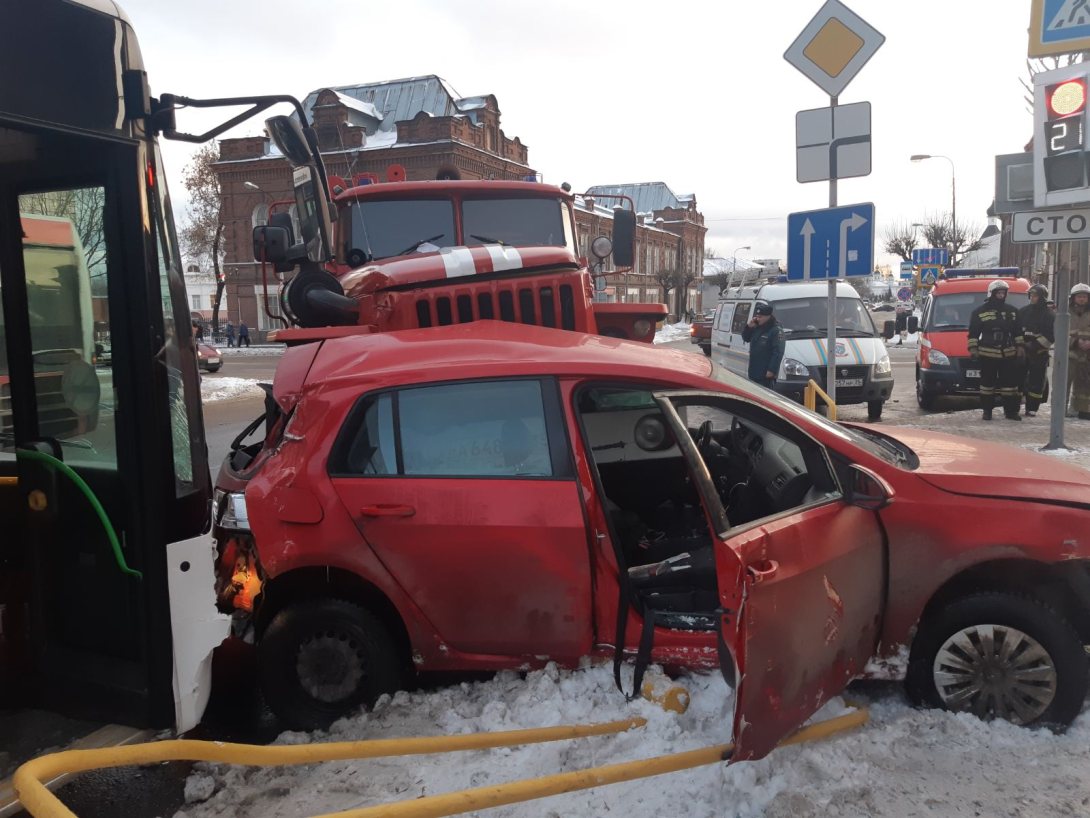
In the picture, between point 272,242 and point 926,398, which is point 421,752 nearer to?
point 272,242

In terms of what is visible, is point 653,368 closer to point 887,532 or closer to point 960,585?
point 887,532

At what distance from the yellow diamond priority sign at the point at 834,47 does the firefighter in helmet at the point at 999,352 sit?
5.84 m

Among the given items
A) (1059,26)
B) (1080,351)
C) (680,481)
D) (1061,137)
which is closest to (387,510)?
→ (680,481)

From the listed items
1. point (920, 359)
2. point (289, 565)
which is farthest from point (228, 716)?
point (920, 359)

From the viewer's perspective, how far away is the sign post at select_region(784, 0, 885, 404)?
693cm

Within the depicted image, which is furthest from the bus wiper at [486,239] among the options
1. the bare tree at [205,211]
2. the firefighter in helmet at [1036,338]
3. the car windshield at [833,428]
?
the bare tree at [205,211]

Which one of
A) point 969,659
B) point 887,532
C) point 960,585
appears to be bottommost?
point 969,659

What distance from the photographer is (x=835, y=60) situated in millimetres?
7035

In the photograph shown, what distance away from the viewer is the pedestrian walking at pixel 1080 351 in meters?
11.2

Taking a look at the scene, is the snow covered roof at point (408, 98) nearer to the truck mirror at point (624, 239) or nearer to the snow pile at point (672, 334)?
the snow pile at point (672, 334)

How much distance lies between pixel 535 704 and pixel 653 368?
59.7 inches

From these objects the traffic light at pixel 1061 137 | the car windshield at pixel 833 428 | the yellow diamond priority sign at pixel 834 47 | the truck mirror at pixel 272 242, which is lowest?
the car windshield at pixel 833 428

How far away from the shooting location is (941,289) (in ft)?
46.5

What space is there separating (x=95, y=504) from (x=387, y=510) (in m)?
1.10
